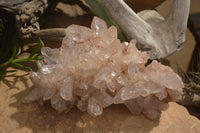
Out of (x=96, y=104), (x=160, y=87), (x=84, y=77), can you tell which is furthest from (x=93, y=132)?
(x=160, y=87)

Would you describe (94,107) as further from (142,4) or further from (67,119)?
(142,4)

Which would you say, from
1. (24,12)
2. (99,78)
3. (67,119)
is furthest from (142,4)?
(67,119)

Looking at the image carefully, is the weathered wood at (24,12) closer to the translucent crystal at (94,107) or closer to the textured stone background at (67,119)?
the textured stone background at (67,119)

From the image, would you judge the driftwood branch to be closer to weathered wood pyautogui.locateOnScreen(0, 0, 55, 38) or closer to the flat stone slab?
weathered wood pyautogui.locateOnScreen(0, 0, 55, 38)

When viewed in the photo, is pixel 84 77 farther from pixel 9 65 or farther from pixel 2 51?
pixel 2 51

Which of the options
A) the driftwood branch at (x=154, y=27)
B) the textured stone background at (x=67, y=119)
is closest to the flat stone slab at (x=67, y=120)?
the textured stone background at (x=67, y=119)

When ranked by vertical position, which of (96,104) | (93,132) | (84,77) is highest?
(84,77)

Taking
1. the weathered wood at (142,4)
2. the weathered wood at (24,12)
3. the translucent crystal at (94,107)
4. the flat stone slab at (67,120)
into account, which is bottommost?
the flat stone slab at (67,120)
